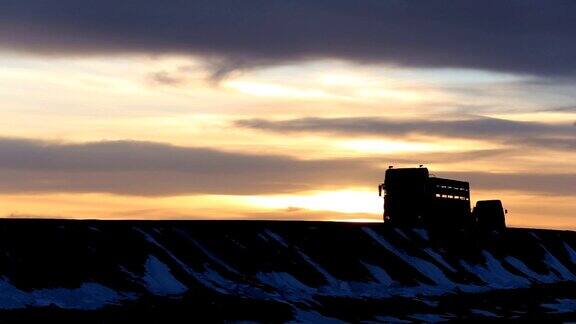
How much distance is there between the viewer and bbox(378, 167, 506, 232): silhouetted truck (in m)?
97.2

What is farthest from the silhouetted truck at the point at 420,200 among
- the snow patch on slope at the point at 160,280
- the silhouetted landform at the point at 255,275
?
the snow patch on slope at the point at 160,280

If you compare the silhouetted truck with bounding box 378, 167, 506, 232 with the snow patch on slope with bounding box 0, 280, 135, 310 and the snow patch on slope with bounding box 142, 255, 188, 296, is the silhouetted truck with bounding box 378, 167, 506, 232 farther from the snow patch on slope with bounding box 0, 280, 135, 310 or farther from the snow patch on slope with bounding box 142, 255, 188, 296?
the snow patch on slope with bounding box 0, 280, 135, 310

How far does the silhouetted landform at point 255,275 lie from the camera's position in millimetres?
51531

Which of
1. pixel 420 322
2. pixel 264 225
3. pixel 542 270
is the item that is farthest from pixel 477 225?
pixel 420 322

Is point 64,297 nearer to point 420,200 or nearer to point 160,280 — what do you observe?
point 160,280

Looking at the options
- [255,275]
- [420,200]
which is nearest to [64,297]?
[255,275]

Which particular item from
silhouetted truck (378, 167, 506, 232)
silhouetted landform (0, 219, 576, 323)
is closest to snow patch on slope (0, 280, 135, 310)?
silhouetted landform (0, 219, 576, 323)

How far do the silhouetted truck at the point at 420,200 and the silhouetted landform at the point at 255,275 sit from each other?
16.6 ft

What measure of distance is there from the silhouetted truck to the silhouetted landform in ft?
16.6

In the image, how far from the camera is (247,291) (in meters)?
59.7

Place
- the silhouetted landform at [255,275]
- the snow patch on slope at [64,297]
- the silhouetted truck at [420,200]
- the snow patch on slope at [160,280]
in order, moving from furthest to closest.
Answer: the silhouetted truck at [420,200]
the snow patch on slope at [160,280]
the silhouetted landform at [255,275]
the snow patch on slope at [64,297]

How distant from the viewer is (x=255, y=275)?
64125mm

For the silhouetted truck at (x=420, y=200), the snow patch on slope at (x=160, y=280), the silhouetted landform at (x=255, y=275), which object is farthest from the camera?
the silhouetted truck at (x=420, y=200)

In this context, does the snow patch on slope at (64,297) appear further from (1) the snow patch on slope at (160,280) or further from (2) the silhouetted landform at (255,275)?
(1) the snow patch on slope at (160,280)
